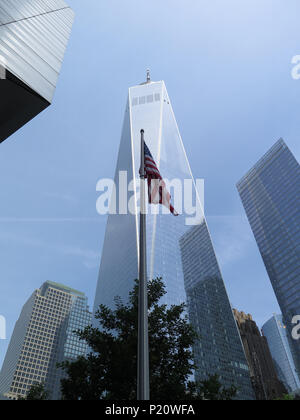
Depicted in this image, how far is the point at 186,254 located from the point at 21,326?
101755 mm

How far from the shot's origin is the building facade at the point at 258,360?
136 metres


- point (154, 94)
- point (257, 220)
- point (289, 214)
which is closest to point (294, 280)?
point (289, 214)

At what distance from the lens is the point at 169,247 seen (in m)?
142

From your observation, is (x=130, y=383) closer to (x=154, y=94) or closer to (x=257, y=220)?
(x=257, y=220)

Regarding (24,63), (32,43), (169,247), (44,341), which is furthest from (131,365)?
(44,341)

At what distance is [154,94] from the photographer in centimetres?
18175

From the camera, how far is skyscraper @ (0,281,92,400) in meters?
148

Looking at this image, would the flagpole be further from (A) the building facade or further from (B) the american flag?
(A) the building facade

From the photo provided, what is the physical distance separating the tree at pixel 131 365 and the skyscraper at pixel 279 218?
402 ft

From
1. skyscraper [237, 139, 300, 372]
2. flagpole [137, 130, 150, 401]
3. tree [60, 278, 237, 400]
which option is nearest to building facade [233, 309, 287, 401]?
skyscraper [237, 139, 300, 372]

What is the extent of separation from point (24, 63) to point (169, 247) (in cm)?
12780

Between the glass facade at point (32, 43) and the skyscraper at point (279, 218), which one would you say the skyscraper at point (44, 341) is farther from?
the glass facade at point (32, 43)

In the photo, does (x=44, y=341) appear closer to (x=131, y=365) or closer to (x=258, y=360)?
(x=258, y=360)
